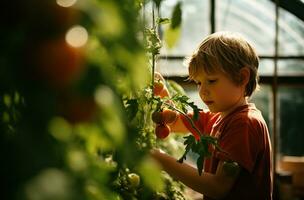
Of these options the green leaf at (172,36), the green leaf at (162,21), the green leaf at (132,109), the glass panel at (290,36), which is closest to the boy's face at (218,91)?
the green leaf at (162,21)

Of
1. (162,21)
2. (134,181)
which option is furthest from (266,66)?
(134,181)

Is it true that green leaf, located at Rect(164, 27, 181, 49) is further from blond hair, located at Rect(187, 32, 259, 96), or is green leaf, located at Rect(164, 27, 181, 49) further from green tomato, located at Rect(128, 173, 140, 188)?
blond hair, located at Rect(187, 32, 259, 96)

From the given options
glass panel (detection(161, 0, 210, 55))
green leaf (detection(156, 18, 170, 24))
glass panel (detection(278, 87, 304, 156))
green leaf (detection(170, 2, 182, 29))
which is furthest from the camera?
glass panel (detection(278, 87, 304, 156))

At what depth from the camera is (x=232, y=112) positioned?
4.50 feet

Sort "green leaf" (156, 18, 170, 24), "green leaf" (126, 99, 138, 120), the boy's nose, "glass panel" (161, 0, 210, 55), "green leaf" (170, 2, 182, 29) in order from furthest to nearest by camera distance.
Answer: "glass panel" (161, 0, 210, 55), the boy's nose, "green leaf" (156, 18, 170, 24), "green leaf" (126, 99, 138, 120), "green leaf" (170, 2, 182, 29)

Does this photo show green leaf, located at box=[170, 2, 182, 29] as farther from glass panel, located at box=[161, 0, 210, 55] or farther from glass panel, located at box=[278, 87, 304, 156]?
glass panel, located at box=[278, 87, 304, 156]

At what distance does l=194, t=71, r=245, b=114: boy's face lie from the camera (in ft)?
4.39

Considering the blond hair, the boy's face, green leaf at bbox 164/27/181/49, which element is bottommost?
the boy's face

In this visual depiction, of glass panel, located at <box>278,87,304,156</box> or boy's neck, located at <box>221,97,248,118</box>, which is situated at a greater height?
boy's neck, located at <box>221,97,248,118</box>

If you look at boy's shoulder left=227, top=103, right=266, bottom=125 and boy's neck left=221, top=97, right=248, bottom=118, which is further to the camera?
boy's neck left=221, top=97, right=248, bottom=118

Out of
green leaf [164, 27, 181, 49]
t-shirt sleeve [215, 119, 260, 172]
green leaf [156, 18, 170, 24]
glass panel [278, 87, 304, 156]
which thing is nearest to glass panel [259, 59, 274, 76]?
glass panel [278, 87, 304, 156]

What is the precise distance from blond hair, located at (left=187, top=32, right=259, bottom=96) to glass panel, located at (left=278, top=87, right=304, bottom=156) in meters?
2.59

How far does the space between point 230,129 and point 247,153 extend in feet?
0.27

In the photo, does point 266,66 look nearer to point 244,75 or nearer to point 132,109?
point 244,75
